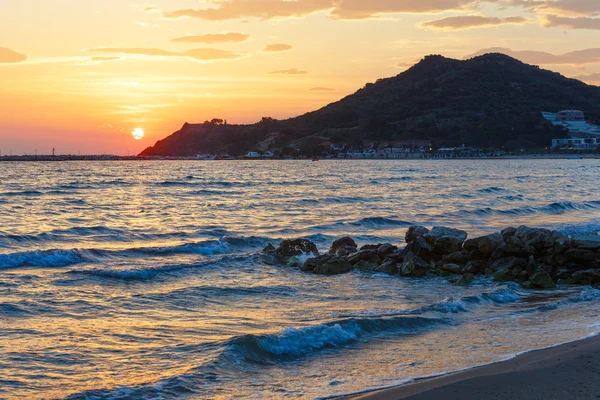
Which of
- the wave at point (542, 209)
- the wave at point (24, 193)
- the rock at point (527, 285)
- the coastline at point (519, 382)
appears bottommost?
the rock at point (527, 285)

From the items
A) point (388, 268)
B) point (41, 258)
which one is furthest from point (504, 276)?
point (41, 258)

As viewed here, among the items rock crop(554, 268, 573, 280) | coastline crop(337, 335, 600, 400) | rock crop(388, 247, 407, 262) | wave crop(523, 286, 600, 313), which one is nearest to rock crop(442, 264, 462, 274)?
rock crop(388, 247, 407, 262)

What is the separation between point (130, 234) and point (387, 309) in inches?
638

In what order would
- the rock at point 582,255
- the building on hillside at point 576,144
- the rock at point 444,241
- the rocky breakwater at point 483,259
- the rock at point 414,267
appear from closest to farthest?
the rocky breakwater at point 483,259
the rock at point 582,255
the rock at point 414,267
the rock at point 444,241
the building on hillside at point 576,144

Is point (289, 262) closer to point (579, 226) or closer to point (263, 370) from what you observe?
point (263, 370)

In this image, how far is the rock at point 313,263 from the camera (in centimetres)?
1988

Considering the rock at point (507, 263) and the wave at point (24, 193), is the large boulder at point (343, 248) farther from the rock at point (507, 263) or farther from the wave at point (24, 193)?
the wave at point (24, 193)

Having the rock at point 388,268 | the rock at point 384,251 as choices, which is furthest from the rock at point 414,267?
the rock at point 384,251

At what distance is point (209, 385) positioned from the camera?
9.30 meters

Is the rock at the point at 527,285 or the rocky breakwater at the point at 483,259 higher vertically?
the rocky breakwater at the point at 483,259

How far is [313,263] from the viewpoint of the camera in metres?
20.0

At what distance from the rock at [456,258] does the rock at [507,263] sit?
933 mm

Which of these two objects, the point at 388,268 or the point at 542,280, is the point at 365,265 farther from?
the point at 542,280

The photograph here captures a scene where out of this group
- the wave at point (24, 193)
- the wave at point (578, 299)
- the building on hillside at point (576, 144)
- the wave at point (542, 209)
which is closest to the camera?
the wave at point (578, 299)
